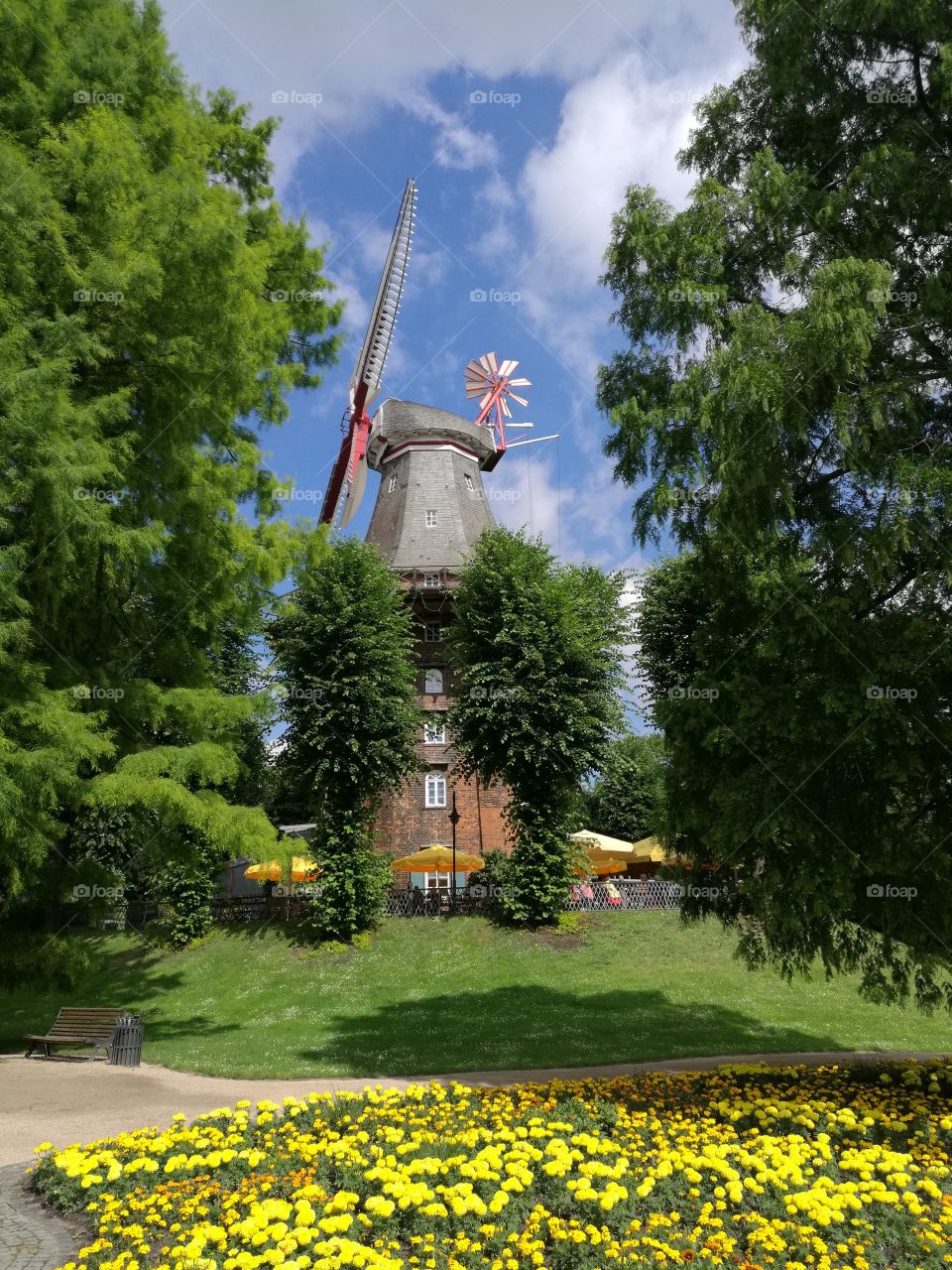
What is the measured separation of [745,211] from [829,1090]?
966 centimetres

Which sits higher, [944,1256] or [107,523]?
[107,523]

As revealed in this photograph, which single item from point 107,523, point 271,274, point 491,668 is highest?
point 271,274

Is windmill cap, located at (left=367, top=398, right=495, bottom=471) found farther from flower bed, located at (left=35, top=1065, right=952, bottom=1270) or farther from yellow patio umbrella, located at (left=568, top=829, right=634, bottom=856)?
flower bed, located at (left=35, top=1065, right=952, bottom=1270)

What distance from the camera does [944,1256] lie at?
5.14 m

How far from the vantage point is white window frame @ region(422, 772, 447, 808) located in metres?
31.9

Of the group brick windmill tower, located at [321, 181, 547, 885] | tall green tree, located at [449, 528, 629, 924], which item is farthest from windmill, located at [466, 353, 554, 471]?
tall green tree, located at [449, 528, 629, 924]

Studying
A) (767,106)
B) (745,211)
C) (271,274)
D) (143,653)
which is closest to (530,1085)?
(143,653)

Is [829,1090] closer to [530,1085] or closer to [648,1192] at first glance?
[530,1085]

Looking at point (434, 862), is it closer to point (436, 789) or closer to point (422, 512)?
point (436, 789)

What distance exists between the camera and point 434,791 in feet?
105

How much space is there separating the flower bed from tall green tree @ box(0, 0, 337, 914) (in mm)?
4167

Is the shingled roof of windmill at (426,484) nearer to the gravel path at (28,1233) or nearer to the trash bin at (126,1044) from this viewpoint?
the trash bin at (126,1044)

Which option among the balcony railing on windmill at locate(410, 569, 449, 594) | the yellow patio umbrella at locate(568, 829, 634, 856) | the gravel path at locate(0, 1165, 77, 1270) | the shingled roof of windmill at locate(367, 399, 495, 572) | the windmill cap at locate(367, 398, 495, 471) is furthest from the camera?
the windmill cap at locate(367, 398, 495, 471)

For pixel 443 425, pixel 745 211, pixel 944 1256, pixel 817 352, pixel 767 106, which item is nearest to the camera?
pixel 944 1256
